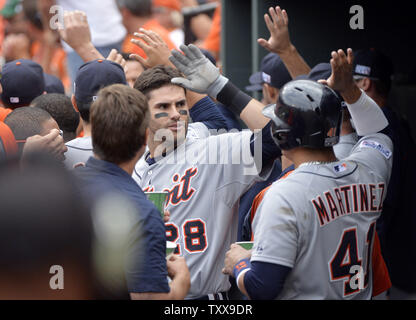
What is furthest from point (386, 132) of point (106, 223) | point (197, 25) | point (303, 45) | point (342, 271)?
point (197, 25)

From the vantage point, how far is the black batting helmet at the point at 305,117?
7.92 feet

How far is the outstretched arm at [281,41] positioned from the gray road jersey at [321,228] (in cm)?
148

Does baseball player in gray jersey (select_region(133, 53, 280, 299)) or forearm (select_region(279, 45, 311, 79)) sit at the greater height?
forearm (select_region(279, 45, 311, 79))

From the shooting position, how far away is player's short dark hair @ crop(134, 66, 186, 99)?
3.22 m

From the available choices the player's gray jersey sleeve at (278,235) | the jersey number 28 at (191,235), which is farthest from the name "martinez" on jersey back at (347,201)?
the jersey number 28 at (191,235)

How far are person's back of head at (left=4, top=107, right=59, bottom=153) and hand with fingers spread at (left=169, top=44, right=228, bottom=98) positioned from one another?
2.48 ft

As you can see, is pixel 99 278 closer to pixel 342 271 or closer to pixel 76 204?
pixel 76 204

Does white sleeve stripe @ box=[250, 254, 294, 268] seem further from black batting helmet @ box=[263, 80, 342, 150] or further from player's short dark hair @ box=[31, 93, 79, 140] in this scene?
player's short dark hair @ box=[31, 93, 79, 140]

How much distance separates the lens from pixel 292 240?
2.28 meters

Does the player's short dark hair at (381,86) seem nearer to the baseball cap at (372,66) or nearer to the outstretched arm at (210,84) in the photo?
the baseball cap at (372,66)

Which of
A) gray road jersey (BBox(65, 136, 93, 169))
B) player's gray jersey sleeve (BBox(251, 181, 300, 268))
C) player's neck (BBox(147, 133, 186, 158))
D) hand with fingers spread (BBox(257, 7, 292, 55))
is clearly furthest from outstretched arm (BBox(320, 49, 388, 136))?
gray road jersey (BBox(65, 136, 93, 169))

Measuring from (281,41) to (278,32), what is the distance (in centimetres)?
7

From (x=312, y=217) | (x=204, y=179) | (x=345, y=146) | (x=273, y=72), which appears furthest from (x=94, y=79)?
(x=312, y=217)
